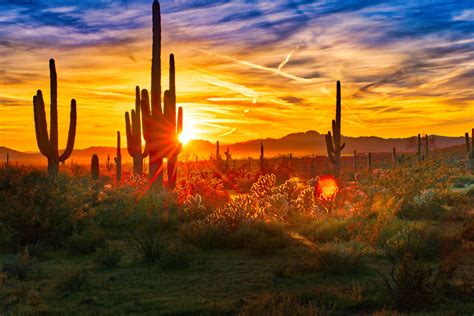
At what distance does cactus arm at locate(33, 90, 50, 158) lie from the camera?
2622cm

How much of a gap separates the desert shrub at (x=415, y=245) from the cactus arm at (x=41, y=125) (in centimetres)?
1736

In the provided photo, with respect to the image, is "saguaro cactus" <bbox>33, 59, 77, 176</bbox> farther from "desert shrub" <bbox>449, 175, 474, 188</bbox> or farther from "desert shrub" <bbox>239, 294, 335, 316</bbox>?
"desert shrub" <bbox>449, 175, 474, 188</bbox>

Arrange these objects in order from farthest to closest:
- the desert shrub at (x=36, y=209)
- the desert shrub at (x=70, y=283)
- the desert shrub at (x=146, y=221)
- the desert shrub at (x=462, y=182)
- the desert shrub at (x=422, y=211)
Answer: the desert shrub at (x=462, y=182)
the desert shrub at (x=422, y=211)
the desert shrub at (x=146, y=221)
the desert shrub at (x=36, y=209)
the desert shrub at (x=70, y=283)

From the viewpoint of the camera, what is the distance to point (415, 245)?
13062 millimetres

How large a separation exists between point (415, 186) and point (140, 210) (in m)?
9.69

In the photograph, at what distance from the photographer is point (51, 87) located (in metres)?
27.5

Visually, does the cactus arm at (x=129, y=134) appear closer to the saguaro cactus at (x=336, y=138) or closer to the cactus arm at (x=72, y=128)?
the cactus arm at (x=72, y=128)

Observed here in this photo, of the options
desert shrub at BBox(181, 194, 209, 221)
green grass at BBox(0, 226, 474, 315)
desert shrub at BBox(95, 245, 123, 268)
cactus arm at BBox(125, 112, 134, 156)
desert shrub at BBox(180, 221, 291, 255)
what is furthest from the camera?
cactus arm at BBox(125, 112, 134, 156)

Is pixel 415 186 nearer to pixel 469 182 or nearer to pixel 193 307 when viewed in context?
pixel 193 307

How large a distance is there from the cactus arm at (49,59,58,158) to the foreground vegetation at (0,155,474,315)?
7353 mm

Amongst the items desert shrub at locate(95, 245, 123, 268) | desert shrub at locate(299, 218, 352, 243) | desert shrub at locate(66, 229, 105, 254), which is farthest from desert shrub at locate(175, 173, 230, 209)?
desert shrub at locate(95, 245, 123, 268)

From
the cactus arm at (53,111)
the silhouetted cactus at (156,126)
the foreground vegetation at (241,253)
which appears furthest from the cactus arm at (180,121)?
the foreground vegetation at (241,253)

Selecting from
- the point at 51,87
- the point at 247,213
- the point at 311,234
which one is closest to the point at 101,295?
the point at 247,213

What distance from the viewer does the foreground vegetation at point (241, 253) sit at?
920 centimetres
